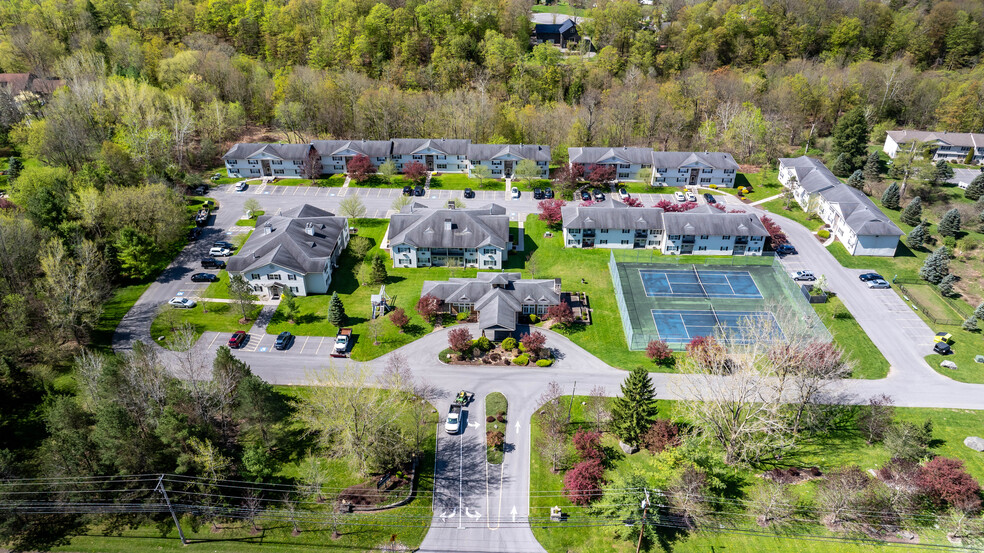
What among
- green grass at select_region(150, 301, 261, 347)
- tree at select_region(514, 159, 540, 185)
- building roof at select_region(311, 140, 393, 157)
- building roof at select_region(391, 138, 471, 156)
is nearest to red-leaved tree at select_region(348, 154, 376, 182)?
building roof at select_region(311, 140, 393, 157)

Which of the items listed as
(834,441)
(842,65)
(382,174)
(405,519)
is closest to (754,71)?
(842,65)

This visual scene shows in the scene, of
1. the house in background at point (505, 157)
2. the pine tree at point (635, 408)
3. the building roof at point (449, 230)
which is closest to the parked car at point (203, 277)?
the building roof at point (449, 230)

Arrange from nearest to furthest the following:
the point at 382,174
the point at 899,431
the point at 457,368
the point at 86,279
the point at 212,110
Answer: the point at 899,431 < the point at 457,368 < the point at 86,279 < the point at 382,174 < the point at 212,110

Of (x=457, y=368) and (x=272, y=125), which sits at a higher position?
(x=272, y=125)

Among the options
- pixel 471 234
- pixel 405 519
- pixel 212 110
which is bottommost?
pixel 405 519

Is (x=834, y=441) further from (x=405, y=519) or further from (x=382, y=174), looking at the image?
(x=382, y=174)

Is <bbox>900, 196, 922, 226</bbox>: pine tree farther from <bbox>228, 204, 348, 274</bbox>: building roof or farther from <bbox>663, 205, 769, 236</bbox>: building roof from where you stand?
<bbox>228, 204, 348, 274</bbox>: building roof

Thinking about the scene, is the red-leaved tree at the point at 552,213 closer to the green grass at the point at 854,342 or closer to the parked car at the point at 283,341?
the green grass at the point at 854,342
